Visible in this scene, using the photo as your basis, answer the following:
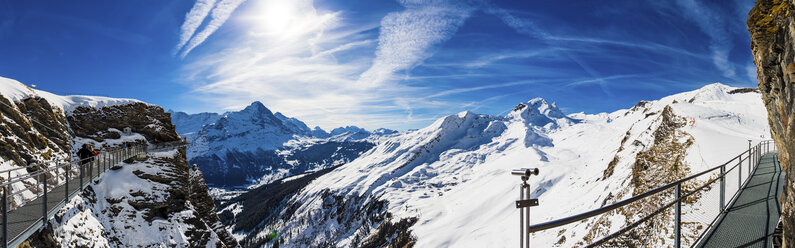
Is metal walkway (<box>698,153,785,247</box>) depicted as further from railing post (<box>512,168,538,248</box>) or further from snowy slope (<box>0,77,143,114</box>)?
snowy slope (<box>0,77,143,114</box>)

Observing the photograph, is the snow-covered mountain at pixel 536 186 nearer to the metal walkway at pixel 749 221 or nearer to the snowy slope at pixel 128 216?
the metal walkway at pixel 749 221

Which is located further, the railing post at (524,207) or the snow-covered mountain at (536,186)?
the snow-covered mountain at (536,186)

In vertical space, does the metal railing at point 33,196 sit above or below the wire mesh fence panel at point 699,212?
below

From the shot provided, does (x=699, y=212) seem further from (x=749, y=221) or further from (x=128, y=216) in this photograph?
(x=128, y=216)

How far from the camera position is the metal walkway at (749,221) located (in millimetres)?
Answer: 5586

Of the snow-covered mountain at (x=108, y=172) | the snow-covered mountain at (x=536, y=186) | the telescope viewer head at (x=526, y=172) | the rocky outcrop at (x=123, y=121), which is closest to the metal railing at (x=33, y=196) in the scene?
the snow-covered mountain at (x=108, y=172)

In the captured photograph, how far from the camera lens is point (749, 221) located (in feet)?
21.4

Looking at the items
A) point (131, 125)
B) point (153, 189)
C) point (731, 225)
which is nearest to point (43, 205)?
point (731, 225)

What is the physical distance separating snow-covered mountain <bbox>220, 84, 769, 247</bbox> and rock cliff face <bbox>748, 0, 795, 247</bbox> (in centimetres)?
164

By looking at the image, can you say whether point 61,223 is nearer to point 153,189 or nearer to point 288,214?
point 153,189

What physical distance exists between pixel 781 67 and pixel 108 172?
143 ft

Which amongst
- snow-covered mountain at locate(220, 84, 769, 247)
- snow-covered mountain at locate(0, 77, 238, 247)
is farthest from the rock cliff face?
snow-covered mountain at locate(0, 77, 238, 247)

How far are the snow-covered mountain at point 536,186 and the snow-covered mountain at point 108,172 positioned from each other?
1268 inches

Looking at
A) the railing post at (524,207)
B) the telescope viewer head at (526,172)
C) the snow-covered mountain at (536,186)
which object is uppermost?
the telescope viewer head at (526,172)
